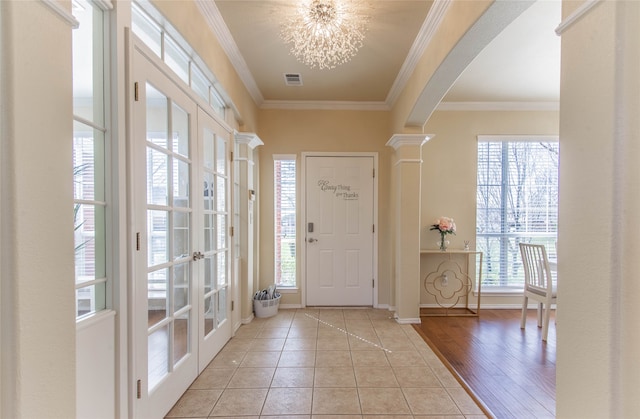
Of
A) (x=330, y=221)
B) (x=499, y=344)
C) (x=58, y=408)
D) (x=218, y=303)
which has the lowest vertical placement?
(x=499, y=344)

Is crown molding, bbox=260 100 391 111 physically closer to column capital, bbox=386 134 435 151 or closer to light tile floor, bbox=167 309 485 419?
column capital, bbox=386 134 435 151

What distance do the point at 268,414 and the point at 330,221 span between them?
2.45 metres

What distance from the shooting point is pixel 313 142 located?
3924 millimetres

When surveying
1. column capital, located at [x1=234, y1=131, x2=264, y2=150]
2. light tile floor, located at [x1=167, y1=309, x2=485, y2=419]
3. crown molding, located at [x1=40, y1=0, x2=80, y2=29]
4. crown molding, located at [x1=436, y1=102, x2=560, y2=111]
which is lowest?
light tile floor, located at [x1=167, y1=309, x2=485, y2=419]

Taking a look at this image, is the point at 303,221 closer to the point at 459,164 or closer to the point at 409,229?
the point at 409,229

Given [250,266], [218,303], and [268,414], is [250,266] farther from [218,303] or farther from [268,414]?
[268,414]

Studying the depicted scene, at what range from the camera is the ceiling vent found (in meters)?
3.15

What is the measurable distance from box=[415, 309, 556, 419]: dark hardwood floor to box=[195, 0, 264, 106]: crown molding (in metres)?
3.26

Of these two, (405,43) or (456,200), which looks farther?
(456,200)

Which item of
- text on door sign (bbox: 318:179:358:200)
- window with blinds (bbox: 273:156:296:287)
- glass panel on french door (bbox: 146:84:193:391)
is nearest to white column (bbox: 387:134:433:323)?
text on door sign (bbox: 318:179:358:200)

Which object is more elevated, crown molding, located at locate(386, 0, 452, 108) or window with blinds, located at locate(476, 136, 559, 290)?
crown molding, located at locate(386, 0, 452, 108)

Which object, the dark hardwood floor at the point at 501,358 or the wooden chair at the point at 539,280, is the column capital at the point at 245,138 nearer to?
the dark hardwood floor at the point at 501,358

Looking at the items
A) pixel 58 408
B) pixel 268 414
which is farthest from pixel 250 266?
pixel 58 408

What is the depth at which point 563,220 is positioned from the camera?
968mm
